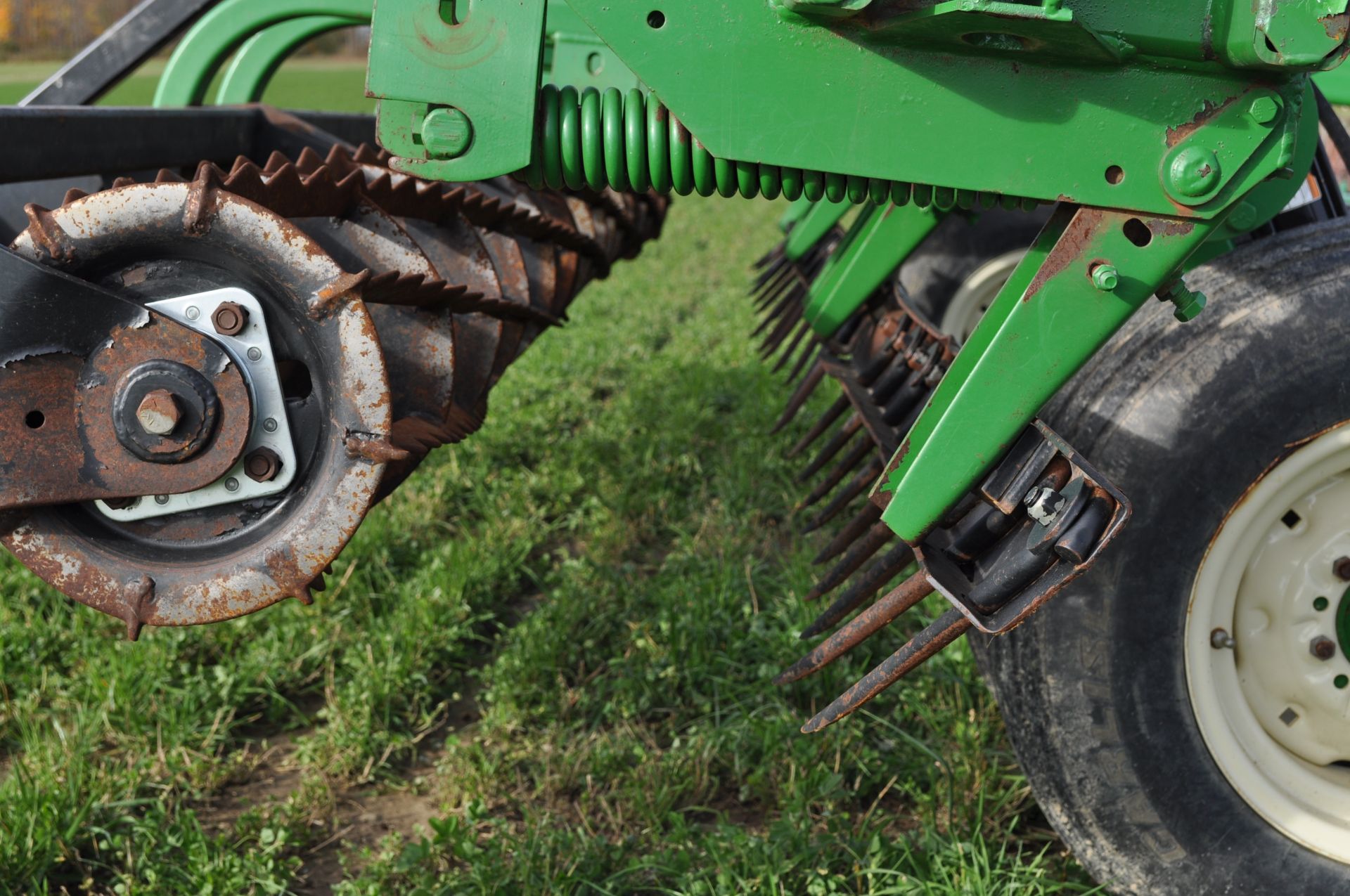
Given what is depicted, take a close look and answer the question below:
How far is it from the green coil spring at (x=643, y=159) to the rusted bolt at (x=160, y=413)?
602 millimetres

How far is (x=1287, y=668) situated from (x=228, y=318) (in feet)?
6.02

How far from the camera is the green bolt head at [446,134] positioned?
1559 mm

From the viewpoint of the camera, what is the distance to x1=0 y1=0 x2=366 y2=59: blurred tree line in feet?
77.9

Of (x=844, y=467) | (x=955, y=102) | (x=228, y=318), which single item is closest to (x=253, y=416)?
(x=228, y=318)

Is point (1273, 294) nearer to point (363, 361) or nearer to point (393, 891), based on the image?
point (363, 361)

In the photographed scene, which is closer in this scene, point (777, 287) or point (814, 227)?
point (814, 227)

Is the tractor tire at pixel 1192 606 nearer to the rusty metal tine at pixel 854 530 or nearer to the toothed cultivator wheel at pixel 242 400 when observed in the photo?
the rusty metal tine at pixel 854 530

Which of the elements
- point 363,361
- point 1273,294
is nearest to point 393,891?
point 363,361

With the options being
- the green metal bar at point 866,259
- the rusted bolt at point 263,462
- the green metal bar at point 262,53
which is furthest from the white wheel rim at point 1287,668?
the green metal bar at point 262,53

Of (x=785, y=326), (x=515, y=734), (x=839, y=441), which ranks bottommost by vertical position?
(x=515, y=734)

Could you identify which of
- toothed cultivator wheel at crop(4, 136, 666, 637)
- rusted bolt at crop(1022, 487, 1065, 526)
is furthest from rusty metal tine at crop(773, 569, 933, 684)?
toothed cultivator wheel at crop(4, 136, 666, 637)

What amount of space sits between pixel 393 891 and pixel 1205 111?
6.23 ft

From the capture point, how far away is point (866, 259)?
287 centimetres

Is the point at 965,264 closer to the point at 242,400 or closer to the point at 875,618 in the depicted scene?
the point at 875,618
